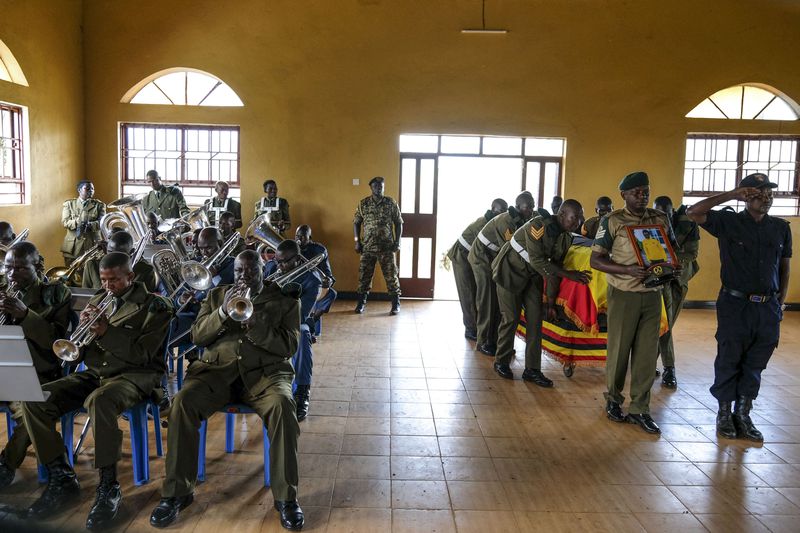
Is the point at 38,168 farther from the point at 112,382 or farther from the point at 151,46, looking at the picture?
the point at 112,382

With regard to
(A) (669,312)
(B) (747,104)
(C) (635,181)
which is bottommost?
(A) (669,312)

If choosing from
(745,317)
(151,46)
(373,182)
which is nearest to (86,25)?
(151,46)

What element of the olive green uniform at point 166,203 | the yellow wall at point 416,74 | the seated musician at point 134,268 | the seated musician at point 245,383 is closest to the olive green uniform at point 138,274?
the seated musician at point 134,268

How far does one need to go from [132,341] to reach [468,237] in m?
4.37

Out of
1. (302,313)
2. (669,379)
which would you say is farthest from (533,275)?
(302,313)

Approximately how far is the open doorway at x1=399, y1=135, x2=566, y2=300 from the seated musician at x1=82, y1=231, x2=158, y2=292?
219 inches

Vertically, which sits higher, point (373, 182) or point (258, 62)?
point (258, 62)

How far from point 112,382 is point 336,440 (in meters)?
1.48

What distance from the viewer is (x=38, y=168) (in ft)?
27.6

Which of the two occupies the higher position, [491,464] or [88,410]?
[88,410]

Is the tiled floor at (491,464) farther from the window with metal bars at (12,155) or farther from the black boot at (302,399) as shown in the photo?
the window with metal bars at (12,155)

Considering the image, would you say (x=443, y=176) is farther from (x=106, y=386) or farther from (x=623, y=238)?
(x=106, y=386)

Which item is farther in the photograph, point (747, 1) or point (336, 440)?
point (747, 1)

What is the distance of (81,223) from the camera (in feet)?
26.7
